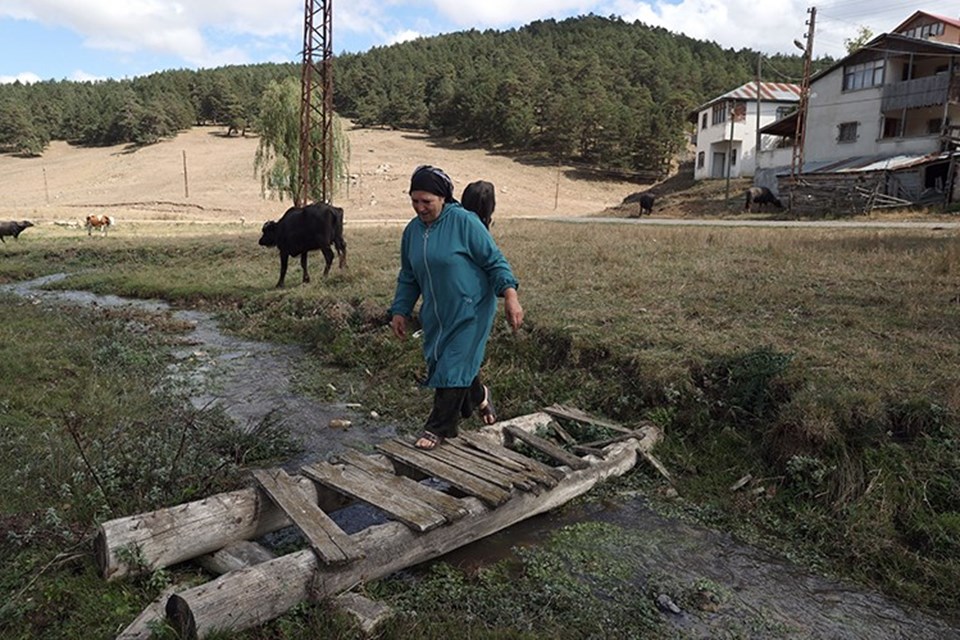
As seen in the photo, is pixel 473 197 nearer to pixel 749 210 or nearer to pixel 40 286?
pixel 40 286

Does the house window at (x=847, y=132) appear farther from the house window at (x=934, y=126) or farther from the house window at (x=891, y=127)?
the house window at (x=934, y=126)

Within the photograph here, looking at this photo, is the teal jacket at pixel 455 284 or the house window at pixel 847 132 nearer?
the teal jacket at pixel 455 284

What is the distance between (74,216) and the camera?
36.8 metres

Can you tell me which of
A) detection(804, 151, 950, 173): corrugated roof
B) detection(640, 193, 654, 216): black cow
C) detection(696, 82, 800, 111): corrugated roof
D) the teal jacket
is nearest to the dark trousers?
the teal jacket

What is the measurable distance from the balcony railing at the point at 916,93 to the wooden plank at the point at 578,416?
33.0 m

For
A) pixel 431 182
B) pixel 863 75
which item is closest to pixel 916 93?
pixel 863 75

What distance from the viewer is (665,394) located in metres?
6.05

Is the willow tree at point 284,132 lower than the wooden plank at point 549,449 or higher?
higher

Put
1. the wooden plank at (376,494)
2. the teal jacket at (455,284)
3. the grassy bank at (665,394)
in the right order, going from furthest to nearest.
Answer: the teal jacket at (455,284)
the grassy bank at (665,394)
the wooden plank at (376,494)

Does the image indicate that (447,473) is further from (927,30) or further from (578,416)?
(927,30)

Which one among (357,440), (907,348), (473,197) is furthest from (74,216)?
(907,348)

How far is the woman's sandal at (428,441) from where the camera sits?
189 inches

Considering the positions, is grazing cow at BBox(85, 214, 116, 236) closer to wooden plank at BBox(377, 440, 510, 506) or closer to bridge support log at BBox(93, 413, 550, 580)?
wooden plank at BBox(377, 440, 510, 506)

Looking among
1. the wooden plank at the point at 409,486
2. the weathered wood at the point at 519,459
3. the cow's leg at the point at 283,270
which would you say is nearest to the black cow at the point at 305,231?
the cow's leg at the point at 283,270
